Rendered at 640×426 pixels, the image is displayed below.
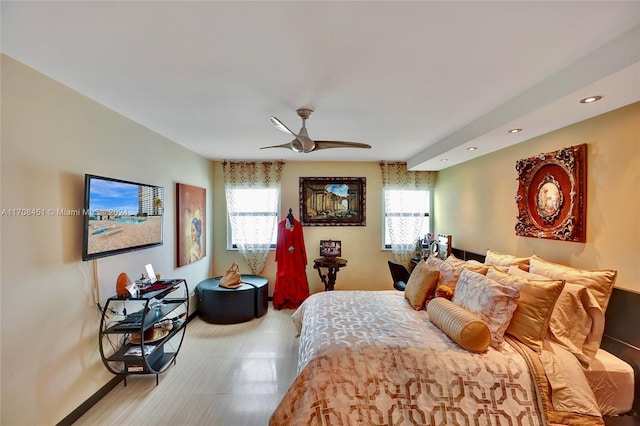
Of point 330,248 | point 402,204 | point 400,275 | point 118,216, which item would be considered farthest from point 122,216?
point 402,204

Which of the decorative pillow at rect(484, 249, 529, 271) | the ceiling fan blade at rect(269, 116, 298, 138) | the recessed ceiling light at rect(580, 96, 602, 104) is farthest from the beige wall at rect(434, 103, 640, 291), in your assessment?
the ceiling fan blade at rect(269, 116, 298, 138)

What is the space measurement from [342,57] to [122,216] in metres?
2.31

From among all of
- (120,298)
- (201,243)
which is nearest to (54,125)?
(120,298)

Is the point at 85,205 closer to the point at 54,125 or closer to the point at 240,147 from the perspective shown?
the point at 54,125

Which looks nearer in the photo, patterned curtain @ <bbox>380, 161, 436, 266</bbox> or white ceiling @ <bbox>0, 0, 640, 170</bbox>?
white ceiling @ <bbox>0, 0, 640, 170</bbox>

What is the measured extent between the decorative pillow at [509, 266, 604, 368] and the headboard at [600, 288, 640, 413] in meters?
0.20

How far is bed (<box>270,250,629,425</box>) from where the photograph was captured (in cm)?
161

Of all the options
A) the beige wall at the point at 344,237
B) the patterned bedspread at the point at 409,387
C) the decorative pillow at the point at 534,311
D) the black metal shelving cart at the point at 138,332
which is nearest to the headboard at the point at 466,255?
the beige wall at the point at 344,237

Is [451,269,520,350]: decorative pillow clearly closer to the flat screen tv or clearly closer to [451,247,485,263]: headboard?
[451,247,485,263]: headboard

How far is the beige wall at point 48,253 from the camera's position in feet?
5.36

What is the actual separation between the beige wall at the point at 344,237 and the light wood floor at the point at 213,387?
1600 millimetres

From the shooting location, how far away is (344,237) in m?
4.96

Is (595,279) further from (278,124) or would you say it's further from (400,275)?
(278,124)

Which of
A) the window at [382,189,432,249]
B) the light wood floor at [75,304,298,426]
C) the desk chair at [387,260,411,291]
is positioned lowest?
the light wood floor at [75,304,298,426]
